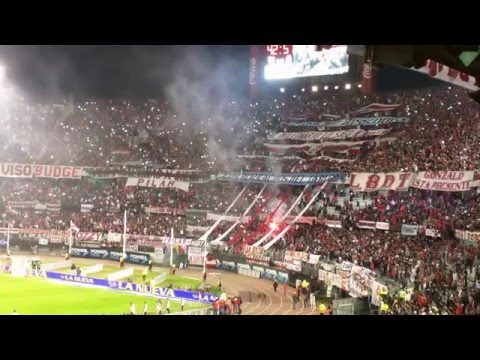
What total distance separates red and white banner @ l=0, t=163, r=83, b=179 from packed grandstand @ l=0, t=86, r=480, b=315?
0.30 feet

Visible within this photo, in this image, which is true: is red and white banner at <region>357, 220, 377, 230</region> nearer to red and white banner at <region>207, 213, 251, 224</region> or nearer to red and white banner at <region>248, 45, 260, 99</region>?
red and white banner at <region>207, 213, 251, 224</region>

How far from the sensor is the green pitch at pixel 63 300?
67.2 ft

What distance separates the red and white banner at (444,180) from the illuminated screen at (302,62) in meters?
14.1

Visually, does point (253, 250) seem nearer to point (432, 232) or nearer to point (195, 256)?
point (195, 256)

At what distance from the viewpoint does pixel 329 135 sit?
33.8 m

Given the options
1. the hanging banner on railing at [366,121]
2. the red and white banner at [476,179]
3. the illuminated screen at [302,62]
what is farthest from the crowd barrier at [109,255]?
the red and white banner at [476,179]

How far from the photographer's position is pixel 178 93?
41094 mm

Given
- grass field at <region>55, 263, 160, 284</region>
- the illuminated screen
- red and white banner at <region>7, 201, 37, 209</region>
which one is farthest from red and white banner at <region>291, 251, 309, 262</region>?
red and white banner at <region>7, 201, 37, 209</region>

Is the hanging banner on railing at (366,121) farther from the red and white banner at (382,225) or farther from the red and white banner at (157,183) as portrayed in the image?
the red and white banner at (157,183)

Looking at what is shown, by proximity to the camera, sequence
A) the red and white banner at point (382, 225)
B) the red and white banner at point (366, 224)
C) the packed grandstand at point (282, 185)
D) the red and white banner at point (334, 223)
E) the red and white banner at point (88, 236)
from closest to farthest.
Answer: the packed grandstand at point (282, 185) → the red and white banner at point (382, 225) → the red and white banner at point (366, 224) → the red and white banner at point (334, 223) → the red and white banner at point (88, 236)

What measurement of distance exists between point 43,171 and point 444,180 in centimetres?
2608

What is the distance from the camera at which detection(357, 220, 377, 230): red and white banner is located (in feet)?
84.1

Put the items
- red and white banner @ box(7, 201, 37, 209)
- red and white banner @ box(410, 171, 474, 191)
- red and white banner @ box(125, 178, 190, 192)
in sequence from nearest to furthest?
red and white banner @ box(410, 171, 474, 191) → red and white banner @ box(125, 178, 190, 192) → red and white banner @ box(7, 201, 37, 209)

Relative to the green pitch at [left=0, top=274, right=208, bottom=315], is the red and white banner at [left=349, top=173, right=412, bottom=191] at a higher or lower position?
higher
